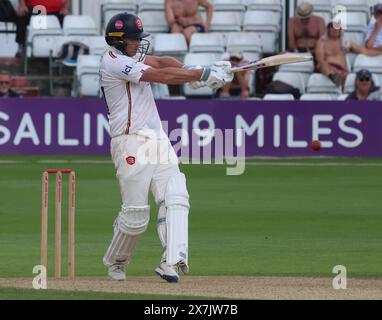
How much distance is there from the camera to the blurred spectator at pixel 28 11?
22.2m

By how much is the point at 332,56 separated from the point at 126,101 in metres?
12.2

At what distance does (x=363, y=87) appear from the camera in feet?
66.4

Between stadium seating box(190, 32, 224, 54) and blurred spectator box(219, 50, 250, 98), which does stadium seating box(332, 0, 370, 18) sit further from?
blurred spectator box(219, 50, 250, 98)


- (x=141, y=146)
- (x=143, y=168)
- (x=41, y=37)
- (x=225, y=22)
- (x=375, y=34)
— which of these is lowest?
(x=143, y=168)

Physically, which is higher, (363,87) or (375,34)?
(375,34)

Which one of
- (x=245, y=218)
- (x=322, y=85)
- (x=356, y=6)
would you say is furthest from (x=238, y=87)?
(x=245, y=218)

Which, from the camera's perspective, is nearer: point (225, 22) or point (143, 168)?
point (143, 168)

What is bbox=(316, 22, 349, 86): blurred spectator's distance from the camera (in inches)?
824

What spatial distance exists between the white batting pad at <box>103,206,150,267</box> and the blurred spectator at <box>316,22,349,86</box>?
39.0ft

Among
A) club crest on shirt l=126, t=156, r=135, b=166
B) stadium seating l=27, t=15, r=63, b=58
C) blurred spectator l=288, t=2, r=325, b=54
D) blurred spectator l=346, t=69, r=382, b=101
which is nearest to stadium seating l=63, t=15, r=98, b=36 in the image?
stadium seating l=27, t=15, r=63, b=58

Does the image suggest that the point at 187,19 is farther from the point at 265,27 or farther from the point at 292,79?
the point at 292,79
